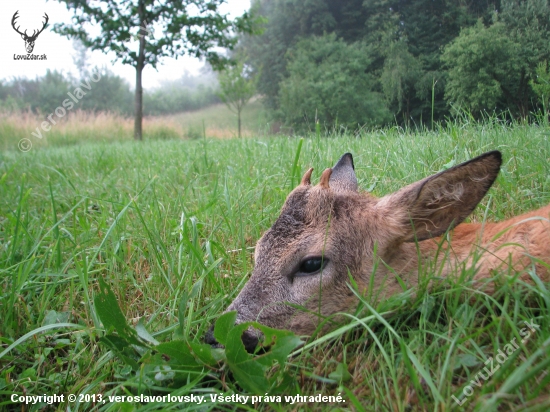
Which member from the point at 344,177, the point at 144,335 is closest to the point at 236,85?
the point at 344,177

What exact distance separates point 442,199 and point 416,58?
2.97 metres

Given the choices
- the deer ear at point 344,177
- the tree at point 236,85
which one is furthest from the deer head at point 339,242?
the tree at point 236,85

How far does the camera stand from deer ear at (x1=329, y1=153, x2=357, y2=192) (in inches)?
98.8

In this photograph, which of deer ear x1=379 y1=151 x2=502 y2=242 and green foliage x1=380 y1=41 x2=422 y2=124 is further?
green foliage x1=380 y1=41 x2=422 y2=124

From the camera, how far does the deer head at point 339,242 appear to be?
187cm

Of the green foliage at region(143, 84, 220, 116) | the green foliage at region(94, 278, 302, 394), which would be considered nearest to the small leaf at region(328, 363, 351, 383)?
the green foliage at region(94, 278, 302, 394)

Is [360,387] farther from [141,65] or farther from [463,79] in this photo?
[141,65]

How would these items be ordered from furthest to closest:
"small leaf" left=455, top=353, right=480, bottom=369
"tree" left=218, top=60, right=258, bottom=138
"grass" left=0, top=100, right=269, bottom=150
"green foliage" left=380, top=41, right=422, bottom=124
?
"tree" left=218, top=60, right=258, bottom=138, "grass" left=0, top=100, right=269, bottom=150, "green foliage" left=380, top=41, right=422, bottom=124, "small leaf" left=455, top=353, right=480, bottom=369

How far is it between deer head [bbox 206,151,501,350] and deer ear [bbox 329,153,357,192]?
0.38m

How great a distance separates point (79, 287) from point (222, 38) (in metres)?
17.0

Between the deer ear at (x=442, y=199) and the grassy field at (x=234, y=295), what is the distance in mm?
337

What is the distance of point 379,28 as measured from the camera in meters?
4.88

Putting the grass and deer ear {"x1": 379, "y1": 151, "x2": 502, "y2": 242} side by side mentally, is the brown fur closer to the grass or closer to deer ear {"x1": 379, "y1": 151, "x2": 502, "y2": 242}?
deer ear {"x1": 379, "y1": 151, "x2": 502, "y2": 242}

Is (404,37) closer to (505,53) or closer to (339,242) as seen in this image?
(505,53)
